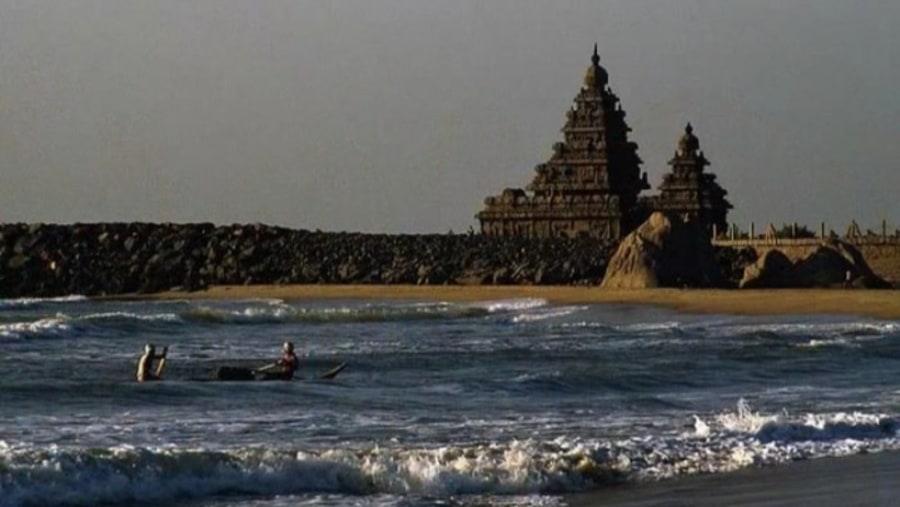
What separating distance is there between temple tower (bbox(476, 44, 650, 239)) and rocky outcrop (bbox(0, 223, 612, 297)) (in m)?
4.32

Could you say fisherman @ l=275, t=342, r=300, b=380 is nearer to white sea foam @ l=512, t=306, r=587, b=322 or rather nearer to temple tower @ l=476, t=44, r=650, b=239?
white sea foam @ l=512, t=306, r=587, b=322

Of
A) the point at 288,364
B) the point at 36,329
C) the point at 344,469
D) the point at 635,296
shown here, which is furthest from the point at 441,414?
the point at 635,296

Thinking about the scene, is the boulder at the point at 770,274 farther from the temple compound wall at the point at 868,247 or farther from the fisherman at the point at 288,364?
the fisherman at the point at 288,364

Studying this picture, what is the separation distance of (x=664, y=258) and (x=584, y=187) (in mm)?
33929

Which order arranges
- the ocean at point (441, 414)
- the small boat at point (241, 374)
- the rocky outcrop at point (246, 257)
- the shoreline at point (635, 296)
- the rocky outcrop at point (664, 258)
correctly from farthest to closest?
the rocky outcrop at point (246, 257) → the rocky outcrop at point (664, 258) → the shoreline at point (635, 296) → the small boat at point (241, 374) → the ocean at point (441, 414)

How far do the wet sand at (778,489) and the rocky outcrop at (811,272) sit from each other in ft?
161

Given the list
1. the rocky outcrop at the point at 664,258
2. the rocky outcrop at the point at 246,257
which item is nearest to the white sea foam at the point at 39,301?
the rocky outcrop at the point at 246,257

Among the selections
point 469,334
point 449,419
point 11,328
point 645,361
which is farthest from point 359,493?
point 11,328

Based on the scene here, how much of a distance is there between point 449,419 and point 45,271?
80111 mm

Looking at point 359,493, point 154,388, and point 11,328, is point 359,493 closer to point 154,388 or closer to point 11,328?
point 154,388

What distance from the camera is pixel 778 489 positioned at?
17.4m

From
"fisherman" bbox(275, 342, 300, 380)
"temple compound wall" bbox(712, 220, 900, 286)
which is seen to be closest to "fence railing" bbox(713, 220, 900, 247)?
"temple compound wall" bbox(712, 220, 900, 286)

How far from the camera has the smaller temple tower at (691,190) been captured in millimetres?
106625

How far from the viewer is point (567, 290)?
73000mm
